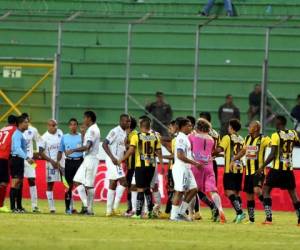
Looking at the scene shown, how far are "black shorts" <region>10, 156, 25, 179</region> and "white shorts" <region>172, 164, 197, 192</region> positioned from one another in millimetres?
3893

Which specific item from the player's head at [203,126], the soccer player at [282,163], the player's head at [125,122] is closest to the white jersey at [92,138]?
the player's head at [125,122]

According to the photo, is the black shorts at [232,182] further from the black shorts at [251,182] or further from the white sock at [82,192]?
the white sock at [82,192]

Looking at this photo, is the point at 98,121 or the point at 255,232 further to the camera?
the point at 98,121

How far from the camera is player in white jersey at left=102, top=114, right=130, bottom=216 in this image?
2774 cm

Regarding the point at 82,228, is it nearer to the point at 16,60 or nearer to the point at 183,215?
the point at 183,215

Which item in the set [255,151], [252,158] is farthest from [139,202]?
[255,151]

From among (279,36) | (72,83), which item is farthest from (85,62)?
(279,36)

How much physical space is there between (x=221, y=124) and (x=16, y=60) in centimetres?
616

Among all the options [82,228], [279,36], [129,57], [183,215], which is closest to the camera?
[82,228]

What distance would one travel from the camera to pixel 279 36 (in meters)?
36.7

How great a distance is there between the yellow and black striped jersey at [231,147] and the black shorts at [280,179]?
1.02m

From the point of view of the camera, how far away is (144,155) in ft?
87.9

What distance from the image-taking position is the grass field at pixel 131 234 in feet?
61.7

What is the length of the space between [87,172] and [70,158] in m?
1.27
